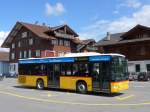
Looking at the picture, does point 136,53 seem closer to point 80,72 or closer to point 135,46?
point 135,46

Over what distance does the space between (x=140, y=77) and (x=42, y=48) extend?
26144 mm

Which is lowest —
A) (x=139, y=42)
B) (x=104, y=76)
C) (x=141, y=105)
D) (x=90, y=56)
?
(x=141, y=105)

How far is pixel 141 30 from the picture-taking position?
50.7m

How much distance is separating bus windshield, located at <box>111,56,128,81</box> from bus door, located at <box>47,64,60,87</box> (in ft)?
16.6

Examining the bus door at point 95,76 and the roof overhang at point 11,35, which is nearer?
the bus door at point 95,76

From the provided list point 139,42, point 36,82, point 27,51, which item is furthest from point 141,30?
point 36,82

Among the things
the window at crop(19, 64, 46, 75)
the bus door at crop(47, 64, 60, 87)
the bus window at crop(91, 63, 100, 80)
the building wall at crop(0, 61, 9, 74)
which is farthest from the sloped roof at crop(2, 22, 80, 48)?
the bus window at crop(91, 63, 100, 80)

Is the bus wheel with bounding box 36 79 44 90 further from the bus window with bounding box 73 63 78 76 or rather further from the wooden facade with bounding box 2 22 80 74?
the wooden facade with bounding box 2 22 80 74

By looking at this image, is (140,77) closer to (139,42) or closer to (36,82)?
(139,42)

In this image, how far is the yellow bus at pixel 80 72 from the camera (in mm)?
19000

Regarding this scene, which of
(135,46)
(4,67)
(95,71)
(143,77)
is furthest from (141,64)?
(4,67)

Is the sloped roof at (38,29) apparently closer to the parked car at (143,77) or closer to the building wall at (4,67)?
the building wall at (4,67)

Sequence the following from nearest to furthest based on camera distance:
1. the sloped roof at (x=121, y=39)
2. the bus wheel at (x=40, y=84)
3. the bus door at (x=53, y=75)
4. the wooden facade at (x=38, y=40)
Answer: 1. the bus door at (x=53, y=75)
2. the bus wheel at (x=40, y=84)
3. the sloped roof at (x=121, y=39)
4. the wooden facade at (x=38, y=40)

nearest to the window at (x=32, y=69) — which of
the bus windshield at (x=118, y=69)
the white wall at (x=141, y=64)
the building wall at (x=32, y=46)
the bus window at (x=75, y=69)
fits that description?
the bus window at (x=75, y=69)
